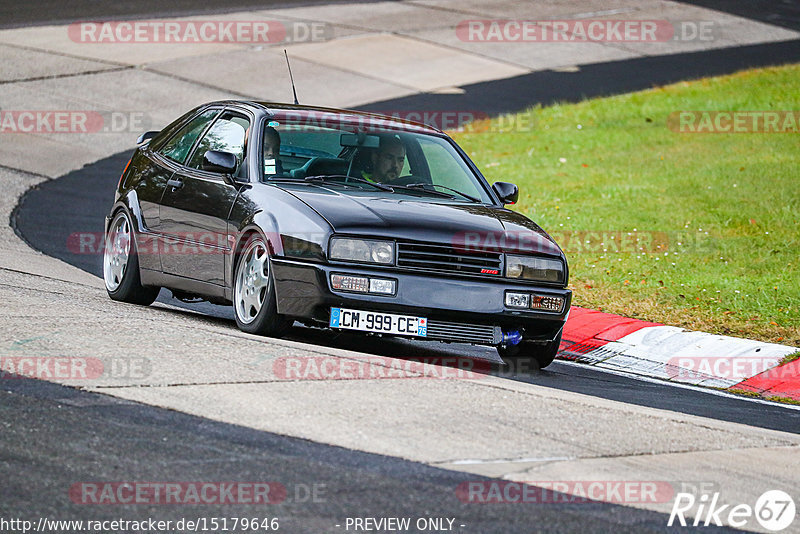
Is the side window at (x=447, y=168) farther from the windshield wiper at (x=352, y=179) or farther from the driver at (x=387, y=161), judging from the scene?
the windshield wiper at (x=352, y=179)

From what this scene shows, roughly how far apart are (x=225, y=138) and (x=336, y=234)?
1.95 meters

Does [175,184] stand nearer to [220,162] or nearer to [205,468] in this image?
[220,162]

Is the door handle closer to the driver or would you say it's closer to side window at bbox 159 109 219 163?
side window at bbox 159 109 219 163

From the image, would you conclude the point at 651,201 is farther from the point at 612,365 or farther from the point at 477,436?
the point at 477,436

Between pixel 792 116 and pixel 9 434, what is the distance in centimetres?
1854

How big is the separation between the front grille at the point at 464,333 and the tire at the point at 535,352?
0.57 m

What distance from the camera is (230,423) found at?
5.85 meters

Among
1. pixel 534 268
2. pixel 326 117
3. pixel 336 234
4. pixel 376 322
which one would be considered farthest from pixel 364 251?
pixel 326 117

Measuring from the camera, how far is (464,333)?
7.91 metres

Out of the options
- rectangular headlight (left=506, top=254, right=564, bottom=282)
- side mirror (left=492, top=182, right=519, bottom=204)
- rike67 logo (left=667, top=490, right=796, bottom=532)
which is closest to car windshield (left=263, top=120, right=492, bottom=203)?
side mirror (left=492, top=182, right=519, bottom=204)

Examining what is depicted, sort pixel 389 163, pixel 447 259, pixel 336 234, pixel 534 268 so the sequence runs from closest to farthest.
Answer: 1. pixel 336 234
2. pixel 447 259
3. pixel 534 268
4. pixel 389 163

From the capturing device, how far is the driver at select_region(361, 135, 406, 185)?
8.85 meters

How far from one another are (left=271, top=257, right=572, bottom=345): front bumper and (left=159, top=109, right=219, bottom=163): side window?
214cm

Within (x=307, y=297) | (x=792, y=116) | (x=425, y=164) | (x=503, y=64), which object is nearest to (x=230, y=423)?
(x=307, y=297)
